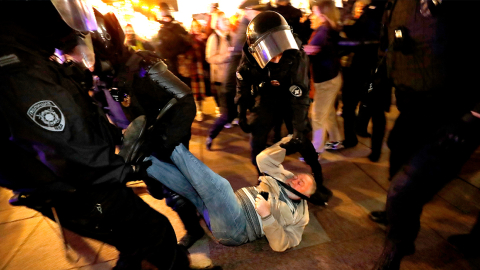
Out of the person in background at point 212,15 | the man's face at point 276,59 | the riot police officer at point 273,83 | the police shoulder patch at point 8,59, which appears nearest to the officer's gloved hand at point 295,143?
the riot police officer at point 273,83

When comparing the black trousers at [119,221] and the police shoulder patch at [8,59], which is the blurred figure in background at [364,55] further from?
the police shoulder patch at [8,59]

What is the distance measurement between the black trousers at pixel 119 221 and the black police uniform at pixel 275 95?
1268mm

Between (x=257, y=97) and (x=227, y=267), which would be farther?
(x=257, y=97)

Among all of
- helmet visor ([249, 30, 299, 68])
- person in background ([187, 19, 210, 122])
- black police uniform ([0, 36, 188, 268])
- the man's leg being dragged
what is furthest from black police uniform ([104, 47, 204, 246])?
person in background ([187, 19, 210, 122])

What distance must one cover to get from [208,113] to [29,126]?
4.29 meters

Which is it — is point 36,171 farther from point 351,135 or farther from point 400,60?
point 351,135

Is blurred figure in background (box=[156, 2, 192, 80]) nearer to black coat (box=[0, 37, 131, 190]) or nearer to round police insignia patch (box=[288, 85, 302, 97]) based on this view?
round police insignia patch (box=[288, 85, 302, 97])

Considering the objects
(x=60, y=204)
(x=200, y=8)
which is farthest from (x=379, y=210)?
(x=200, y=8)

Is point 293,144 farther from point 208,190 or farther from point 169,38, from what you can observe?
point 169,38

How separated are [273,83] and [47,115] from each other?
161 cm

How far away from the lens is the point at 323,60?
2.78 meters

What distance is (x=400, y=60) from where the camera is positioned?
1.52 metres

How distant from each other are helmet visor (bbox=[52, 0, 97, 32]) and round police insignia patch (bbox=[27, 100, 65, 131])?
47 centimetres

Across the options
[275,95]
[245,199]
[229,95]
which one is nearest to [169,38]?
[229,95]
